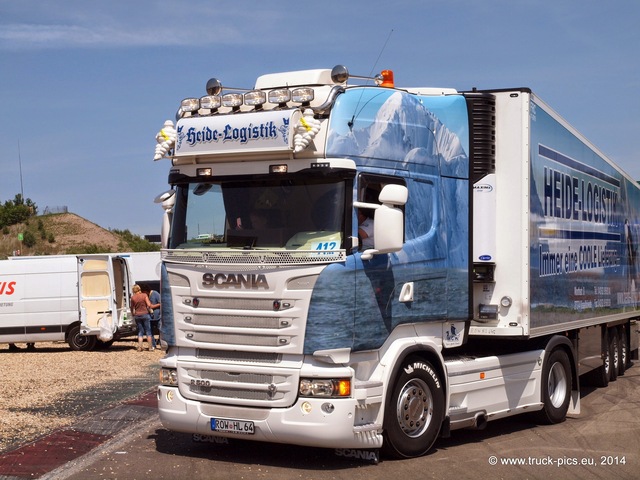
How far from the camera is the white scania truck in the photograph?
8773mm

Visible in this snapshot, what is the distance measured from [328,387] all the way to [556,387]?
16.0 ft

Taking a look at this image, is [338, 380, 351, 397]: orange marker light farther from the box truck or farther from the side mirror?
the box truck

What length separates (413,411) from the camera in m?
9.55

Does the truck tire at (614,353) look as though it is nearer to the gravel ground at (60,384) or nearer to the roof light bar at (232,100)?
the gravel ground at (60,384)

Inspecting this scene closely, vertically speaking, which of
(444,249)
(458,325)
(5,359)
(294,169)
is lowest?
(5,359)

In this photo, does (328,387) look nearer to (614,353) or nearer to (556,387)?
(556,387)

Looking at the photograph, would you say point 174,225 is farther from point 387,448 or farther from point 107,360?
point 107,360

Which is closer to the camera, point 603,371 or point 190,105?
point 190,105

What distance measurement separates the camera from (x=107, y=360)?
73.8 ft

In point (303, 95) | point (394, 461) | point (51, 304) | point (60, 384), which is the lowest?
point (60, 384)

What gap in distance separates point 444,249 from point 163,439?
3938 millimetres

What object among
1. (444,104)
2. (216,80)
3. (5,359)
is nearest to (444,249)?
(444,104)

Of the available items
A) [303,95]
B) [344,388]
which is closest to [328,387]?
[344,388]

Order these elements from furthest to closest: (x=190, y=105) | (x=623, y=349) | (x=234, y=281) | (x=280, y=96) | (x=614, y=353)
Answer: (x=623, y=349), (x=614, y=353), (x=190, y=105), (x=280, y=96), (x=234, y=281)
